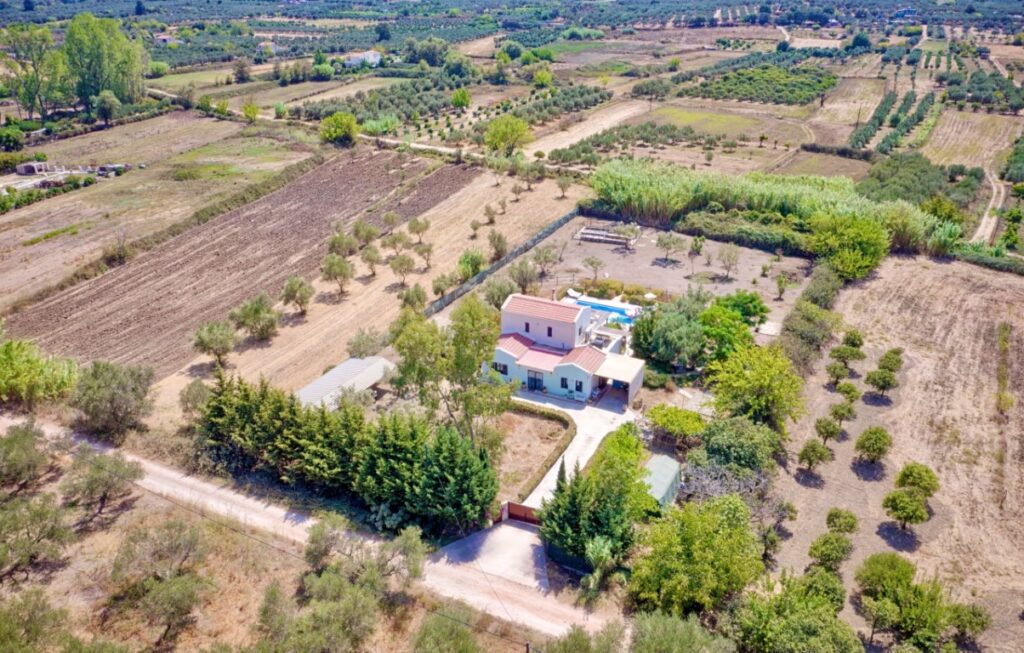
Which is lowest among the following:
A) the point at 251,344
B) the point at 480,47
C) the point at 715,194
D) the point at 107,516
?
the point at 107,516

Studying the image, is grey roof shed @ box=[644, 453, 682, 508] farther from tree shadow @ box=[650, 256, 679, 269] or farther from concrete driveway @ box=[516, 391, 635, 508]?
tree shadow @ box=[650, 256, 679, 269]

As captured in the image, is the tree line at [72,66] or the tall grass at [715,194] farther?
the tree line at [72,66]

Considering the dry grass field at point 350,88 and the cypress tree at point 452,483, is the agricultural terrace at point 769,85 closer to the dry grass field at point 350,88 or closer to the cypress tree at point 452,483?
the dry grass field at point 350,88

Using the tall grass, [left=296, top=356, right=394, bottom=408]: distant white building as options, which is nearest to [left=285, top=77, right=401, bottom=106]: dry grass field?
the tall grass

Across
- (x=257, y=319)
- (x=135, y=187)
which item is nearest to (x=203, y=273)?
(x=257, y=319)

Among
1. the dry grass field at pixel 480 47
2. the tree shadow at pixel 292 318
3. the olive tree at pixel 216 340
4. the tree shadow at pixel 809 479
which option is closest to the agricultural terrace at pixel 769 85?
the dry grass field at pixel 480 47

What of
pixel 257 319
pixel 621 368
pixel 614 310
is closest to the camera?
pixel 621 368

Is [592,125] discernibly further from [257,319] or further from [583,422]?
[583,422]

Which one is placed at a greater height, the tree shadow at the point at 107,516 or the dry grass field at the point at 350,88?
the dry grass field at the point at 350,88
